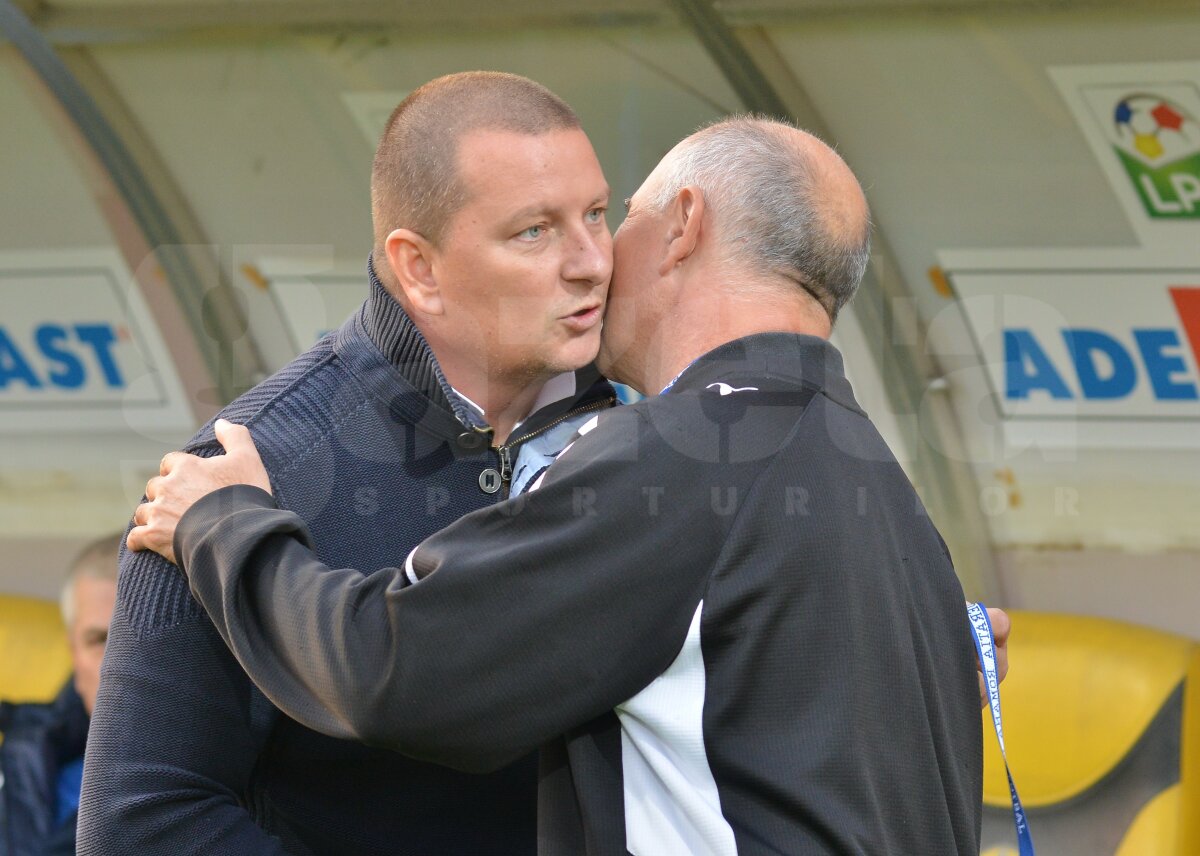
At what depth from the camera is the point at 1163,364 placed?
4.12m

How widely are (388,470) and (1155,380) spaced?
2868 millimetres

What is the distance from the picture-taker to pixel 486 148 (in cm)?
197

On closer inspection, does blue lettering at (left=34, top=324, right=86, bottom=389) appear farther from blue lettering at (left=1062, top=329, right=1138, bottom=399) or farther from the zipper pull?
the zipper pull

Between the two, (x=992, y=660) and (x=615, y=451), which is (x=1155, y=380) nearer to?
Result: (x=992, y=660)

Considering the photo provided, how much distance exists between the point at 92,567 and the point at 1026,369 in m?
2.86

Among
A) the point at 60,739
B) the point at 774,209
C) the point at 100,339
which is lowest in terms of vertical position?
the point at 774,209

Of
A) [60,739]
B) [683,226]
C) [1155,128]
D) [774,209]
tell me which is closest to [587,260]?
[683,226]

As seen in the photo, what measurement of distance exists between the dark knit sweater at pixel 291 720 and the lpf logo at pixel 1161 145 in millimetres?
2396

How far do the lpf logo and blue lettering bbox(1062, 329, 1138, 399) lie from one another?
38 centimetres

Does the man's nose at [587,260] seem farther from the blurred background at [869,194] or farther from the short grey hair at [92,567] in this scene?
the short grey hair at [92,567]

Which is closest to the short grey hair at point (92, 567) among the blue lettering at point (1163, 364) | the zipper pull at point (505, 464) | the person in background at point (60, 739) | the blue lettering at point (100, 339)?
the person in background at point (60, 739)

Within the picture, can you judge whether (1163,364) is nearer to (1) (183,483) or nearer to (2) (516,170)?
(2) (516,170)

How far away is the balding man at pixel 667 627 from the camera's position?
158 centimetres

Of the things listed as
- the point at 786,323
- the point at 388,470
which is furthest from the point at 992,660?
the point at 388,470
